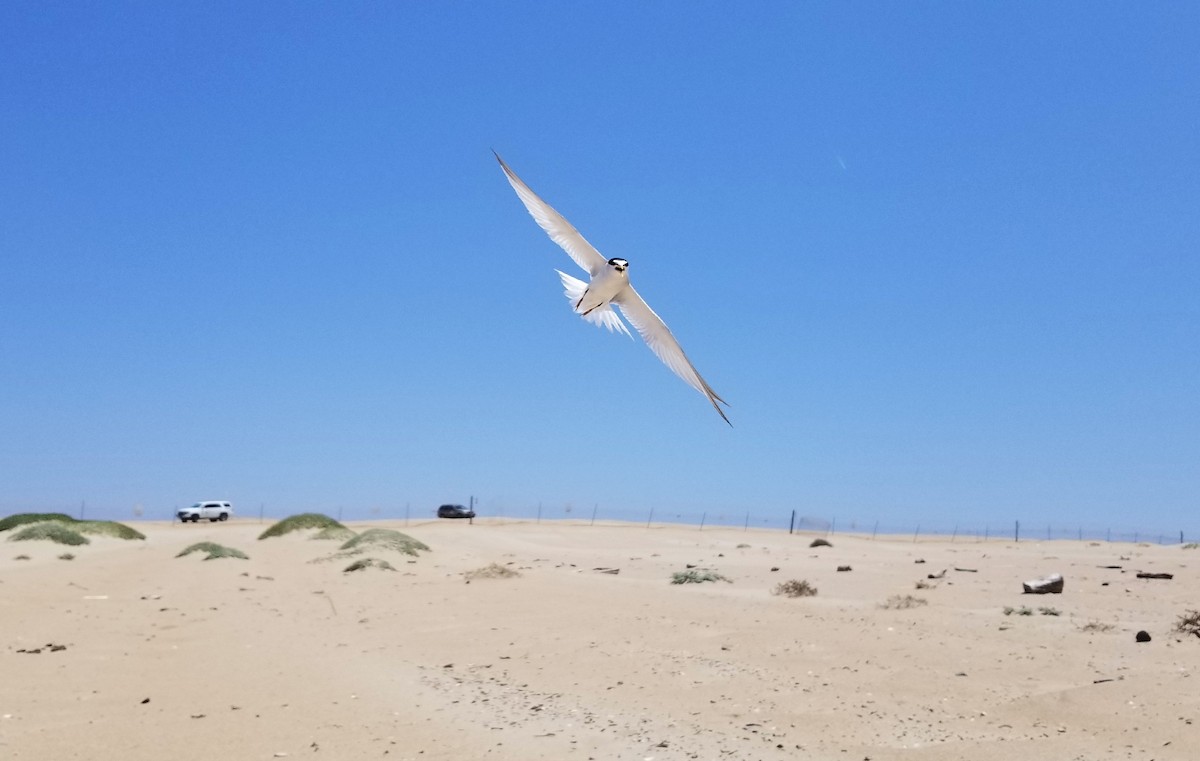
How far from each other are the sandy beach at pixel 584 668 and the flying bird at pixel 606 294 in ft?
11.1

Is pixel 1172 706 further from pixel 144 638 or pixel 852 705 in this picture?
pixel 144 638

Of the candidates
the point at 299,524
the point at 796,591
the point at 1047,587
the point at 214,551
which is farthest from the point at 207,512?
the point at 1047,587

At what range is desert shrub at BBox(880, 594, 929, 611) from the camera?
1499cm

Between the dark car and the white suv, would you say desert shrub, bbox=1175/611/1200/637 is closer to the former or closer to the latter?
the dark car

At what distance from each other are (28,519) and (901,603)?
93.1 ft

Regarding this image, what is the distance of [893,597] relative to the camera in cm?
1581

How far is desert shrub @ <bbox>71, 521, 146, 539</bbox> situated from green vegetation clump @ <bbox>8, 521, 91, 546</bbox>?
276 centimetres

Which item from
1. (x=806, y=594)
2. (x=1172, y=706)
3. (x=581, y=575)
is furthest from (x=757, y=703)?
(x=581, y=575)

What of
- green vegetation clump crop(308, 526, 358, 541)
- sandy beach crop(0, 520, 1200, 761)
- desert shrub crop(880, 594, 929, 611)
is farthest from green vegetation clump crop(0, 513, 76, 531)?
desert shrub crop(880, 594, 929, 611)

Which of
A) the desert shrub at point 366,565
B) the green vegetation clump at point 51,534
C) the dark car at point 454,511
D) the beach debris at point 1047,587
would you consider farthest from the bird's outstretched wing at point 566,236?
the dark car at point 454,511

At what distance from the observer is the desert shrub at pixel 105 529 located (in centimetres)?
3039

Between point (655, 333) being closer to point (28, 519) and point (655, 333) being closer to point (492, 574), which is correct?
point (492, 574)

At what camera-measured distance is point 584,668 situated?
11.3m

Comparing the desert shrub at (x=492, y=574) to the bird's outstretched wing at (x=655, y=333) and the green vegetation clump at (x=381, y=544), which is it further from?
the bird's outstretched wing at (x=655, y=333)
